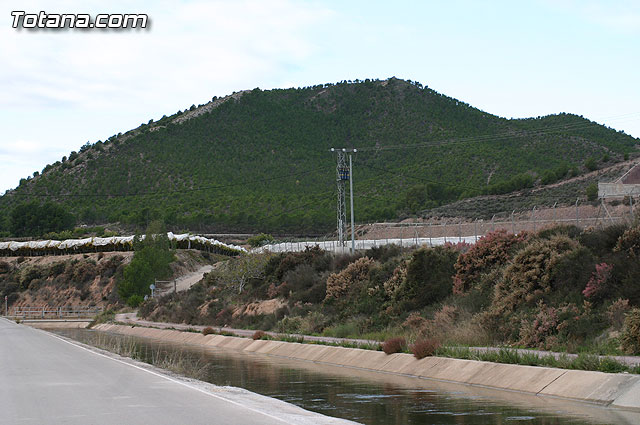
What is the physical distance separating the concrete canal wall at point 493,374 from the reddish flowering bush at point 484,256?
6.48 metres

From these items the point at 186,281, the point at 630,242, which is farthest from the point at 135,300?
the point at 630,242

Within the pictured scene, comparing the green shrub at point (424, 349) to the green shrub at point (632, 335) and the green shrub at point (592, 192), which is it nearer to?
the green shrub at point (632, 335)

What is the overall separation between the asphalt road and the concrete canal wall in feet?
16.1

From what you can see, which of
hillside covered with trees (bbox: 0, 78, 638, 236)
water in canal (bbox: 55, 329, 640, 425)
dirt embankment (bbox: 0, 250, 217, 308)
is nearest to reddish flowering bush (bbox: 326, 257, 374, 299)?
water in canal (bbox: 55, 329, 640, 425)

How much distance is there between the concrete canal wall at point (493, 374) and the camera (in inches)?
553

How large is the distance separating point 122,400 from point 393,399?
17.7 feet

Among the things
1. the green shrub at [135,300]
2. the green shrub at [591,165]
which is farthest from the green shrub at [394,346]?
the green shrub at [591,165]

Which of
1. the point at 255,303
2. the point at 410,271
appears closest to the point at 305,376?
the point at 410,271

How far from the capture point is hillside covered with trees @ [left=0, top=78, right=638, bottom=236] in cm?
10575

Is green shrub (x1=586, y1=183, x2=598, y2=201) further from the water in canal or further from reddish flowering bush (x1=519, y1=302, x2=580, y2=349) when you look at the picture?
the water in canal

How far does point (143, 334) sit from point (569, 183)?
172 feet

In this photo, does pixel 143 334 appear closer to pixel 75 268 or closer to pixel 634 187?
pixel 634 187

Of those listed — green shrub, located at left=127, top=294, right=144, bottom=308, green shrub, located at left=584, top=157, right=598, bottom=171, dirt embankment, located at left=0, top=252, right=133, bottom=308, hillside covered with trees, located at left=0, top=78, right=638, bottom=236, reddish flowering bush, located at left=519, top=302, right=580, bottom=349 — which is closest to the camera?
reddish flowering bush, located at left=519, top=302, right=580, bottom=349

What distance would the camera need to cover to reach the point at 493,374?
17.8 m
